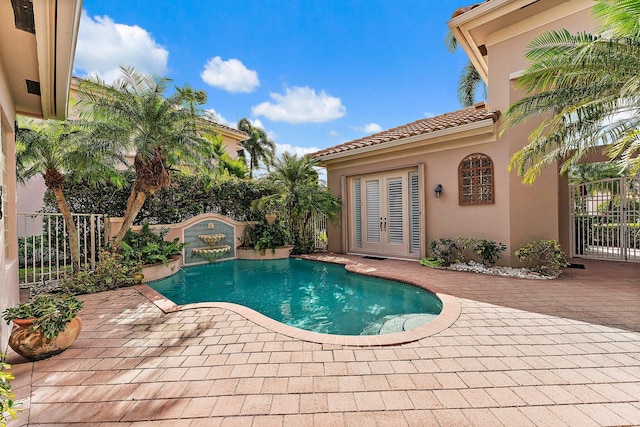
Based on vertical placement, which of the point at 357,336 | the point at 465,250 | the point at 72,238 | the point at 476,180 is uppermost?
the point at 476,180

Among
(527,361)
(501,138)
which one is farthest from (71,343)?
(501,138)

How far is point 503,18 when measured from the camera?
29.0 ft

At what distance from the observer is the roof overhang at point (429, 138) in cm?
920

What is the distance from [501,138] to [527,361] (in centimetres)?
769

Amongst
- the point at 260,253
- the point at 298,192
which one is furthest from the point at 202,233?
the point at 298,192

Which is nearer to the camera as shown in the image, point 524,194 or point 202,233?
point 524,194

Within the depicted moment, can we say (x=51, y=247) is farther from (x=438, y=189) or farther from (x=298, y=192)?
(x=438, y=189)

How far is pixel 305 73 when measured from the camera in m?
17.4

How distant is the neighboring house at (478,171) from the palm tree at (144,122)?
699 cm

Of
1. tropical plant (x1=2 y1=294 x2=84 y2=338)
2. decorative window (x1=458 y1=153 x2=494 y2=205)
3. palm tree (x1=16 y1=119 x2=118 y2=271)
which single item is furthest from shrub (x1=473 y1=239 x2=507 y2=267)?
palm tree (x1=16 y1=119 x2=118 y2=271)

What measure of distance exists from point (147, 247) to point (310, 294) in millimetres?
6064

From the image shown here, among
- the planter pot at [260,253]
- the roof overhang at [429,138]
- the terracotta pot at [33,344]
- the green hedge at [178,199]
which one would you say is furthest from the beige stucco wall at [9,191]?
the roof overhang at [429,138]

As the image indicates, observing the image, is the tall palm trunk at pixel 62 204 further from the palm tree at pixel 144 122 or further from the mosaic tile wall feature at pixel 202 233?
the mosaic tile wall feature at pixel 202 233

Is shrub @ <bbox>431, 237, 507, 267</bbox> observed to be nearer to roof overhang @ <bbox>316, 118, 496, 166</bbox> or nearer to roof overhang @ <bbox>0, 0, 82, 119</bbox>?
roof overhang @ <bbox>316, 118, 496, 166</bbox>
